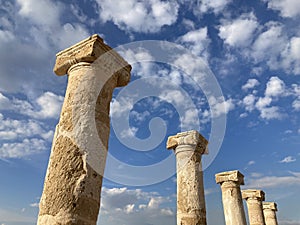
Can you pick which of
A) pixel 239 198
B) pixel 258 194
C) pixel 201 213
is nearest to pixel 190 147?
pixel 201 213

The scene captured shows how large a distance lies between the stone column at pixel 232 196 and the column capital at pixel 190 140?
409 centimetres

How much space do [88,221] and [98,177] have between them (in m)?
0.63

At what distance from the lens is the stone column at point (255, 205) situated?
14758 mm

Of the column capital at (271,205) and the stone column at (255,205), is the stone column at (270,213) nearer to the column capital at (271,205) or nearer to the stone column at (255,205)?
the column capital at (271,205)

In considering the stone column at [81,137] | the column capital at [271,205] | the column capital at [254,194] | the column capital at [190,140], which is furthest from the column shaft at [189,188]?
the column capital at [271,205]

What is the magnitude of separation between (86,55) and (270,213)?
742 inches

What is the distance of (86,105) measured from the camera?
4.24m

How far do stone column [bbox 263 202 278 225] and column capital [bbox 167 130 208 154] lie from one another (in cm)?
1262

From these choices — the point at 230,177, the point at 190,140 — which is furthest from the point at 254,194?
the point at 190,140

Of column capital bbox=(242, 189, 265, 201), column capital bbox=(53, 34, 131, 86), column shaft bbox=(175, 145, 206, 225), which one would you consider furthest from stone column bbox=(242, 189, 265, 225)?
column capital bbox=(53, 34, 131, 86)

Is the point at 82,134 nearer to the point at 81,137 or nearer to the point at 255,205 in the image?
the point at 81,137

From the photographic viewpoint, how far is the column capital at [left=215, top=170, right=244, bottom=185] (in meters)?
12.5

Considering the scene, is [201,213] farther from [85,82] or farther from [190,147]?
[85,82]

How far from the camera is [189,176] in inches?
332
